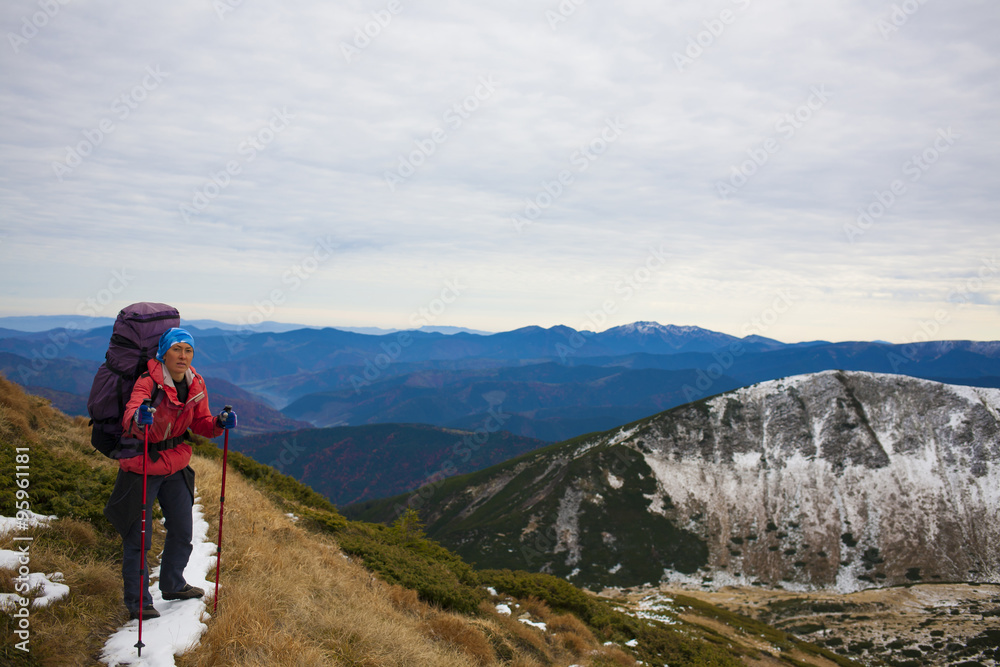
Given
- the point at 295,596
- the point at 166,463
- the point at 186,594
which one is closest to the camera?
the point at 166,463

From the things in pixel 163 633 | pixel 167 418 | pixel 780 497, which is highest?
pixel 167 418

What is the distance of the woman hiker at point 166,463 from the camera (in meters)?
6.41

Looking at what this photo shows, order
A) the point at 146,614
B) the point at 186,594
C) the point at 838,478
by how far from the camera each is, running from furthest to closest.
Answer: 1. the point at 838,478
2. the point at 186,594
3. the point at 146,614

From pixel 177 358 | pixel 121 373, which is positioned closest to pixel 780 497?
pixel 177 358

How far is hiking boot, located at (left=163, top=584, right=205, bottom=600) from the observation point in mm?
6867

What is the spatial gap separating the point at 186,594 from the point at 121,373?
329 centimetres

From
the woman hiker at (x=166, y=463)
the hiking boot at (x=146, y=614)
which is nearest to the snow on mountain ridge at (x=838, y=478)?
the woman hiker at (x=166, y=463)

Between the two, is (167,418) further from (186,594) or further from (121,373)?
(186,594)

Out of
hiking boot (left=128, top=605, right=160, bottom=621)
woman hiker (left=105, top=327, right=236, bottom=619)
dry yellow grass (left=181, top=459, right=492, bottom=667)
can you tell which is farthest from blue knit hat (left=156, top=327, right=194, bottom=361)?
dry yellow grass (left=181, top=459, right=492, bottom=667)

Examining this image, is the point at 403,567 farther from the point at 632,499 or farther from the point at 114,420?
the point at 632,499

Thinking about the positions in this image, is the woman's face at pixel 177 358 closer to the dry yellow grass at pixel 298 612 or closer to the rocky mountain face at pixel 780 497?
the dry yellow grass at pixel 298 612

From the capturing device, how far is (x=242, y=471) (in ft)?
67.3

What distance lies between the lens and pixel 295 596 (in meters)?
7.71

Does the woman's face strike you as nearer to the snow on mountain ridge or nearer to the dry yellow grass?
the dry yellow grass
